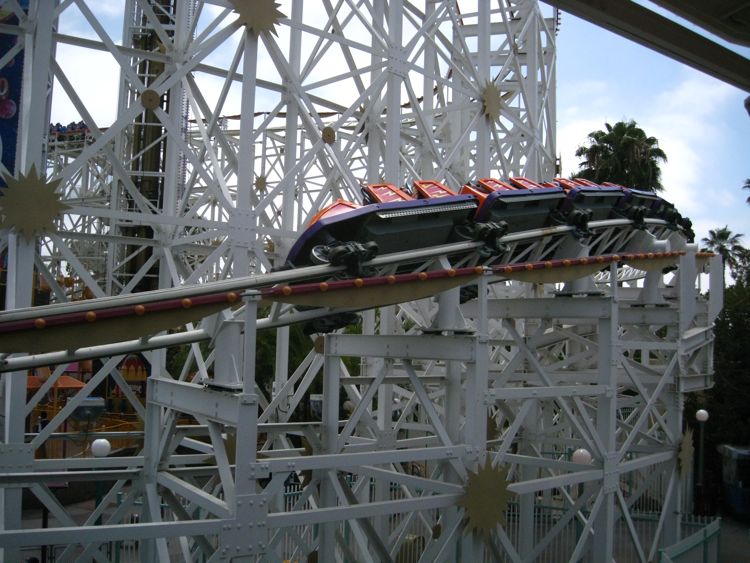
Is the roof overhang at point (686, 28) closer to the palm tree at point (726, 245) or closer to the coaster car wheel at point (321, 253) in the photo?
the coaster car wheel at point (321, 253)

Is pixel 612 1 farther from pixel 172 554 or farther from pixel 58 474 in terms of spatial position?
pixel 172 554

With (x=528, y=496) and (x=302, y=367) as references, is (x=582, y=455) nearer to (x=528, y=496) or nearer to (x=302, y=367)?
(x=528, y=496)

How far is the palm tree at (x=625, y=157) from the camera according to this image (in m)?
31.8

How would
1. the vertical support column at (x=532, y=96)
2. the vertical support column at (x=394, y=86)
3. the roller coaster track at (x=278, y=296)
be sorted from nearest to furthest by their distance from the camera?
the roller coaster track at (x=278, y=296) → the vertical support column at (x=394, y=86) → the vertical support column at (x=532, y=96)

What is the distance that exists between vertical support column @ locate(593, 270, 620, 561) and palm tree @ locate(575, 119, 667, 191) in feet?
74.3

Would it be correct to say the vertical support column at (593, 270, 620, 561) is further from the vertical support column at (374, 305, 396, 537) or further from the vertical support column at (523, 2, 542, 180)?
the vertical support column at (523, 2, 542, 180)

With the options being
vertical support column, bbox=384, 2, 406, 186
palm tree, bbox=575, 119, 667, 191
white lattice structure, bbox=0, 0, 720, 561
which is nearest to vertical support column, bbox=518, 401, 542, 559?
white lattice structure, bbox=0, 0, 720, 561

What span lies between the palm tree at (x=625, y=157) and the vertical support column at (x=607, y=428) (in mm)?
22640

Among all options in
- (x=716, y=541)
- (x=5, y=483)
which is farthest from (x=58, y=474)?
(x=716, y=541)

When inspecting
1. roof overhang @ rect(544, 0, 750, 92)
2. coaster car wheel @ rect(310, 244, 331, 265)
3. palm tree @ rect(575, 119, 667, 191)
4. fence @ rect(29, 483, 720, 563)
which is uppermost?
palm tree @ rect(575, 119, 667, 191)

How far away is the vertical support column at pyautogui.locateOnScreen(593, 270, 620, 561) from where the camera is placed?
1016 centimetres

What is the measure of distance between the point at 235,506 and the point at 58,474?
8.25 ft

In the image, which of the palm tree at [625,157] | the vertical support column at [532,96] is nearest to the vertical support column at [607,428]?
the vertical support column at [532,96]

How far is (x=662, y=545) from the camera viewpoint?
13.2m
